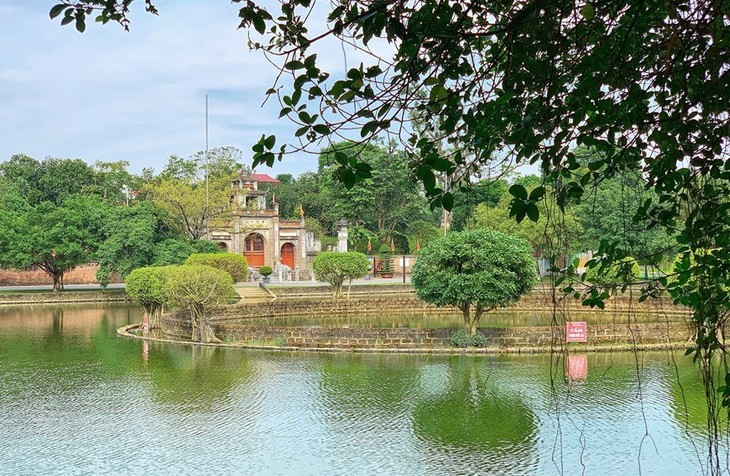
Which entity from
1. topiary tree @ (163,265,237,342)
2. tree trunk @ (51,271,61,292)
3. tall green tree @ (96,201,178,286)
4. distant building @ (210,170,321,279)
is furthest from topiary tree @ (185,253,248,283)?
distant building @ (210,170,321,279)

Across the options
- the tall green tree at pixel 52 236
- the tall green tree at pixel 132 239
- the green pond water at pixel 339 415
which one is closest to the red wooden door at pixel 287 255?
the tall green tree at pixel 132 239

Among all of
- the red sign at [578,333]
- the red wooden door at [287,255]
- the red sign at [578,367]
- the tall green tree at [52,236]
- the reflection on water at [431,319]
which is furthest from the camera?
the red wooden door at [287,255]

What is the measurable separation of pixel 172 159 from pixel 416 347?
97.9ft

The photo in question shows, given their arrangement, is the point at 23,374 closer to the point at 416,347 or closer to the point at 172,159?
the point at 416,347

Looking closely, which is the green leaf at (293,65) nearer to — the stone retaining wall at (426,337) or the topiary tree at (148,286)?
the stone retaining wall at (426,337)

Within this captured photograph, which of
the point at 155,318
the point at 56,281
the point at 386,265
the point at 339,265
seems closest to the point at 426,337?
the point at 155,318

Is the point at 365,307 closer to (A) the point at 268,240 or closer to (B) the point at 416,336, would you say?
(B) the point at 416,336

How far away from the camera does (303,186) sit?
2142 inches

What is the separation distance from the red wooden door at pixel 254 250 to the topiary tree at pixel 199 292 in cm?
2319

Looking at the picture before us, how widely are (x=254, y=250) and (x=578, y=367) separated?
30160mm

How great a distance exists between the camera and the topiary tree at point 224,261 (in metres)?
28.9

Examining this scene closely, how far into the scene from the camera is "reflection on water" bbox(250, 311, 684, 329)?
928 inches

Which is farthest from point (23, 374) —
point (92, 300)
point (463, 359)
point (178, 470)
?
point (92, 300)

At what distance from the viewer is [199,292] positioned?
18.4 metres
